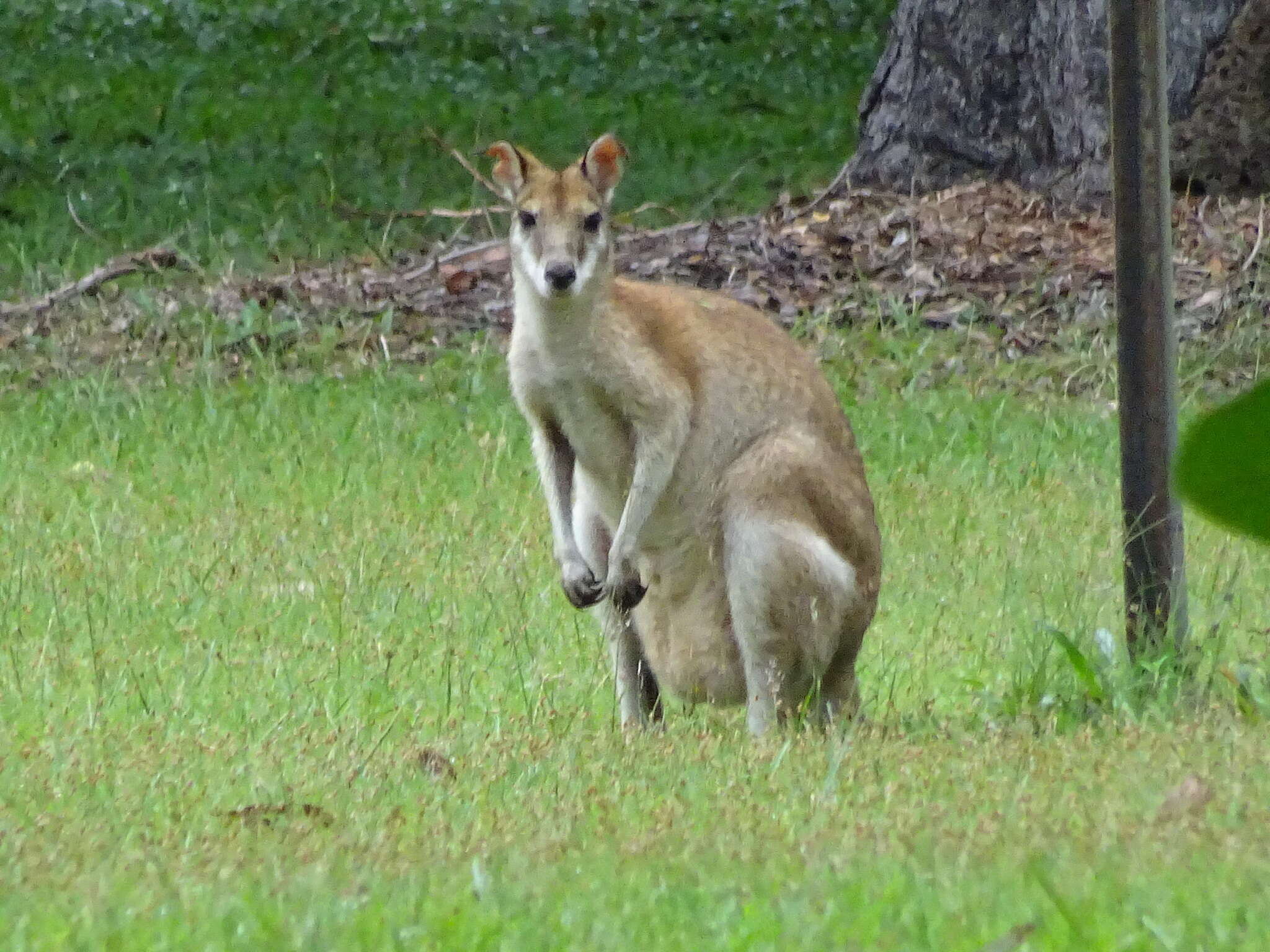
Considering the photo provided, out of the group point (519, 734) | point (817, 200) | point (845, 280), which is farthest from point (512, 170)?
point (817, 200)

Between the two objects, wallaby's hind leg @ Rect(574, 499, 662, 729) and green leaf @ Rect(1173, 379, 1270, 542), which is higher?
green leaf @ Rect(1173, 379, 1270, 542)

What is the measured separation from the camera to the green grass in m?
12.2

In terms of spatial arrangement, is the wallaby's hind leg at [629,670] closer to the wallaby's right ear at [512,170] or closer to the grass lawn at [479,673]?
the grass lawn at [479,673]

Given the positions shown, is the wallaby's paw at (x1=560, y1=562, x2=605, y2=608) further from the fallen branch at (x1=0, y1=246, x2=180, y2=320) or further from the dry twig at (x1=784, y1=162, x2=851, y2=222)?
the dry twig at (x1=784, y1=162, x2=851, y2=222)

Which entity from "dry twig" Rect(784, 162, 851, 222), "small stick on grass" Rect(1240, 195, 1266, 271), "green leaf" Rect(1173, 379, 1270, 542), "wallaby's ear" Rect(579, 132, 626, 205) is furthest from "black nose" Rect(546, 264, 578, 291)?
"dry twig" Rect(784, 162, 851, 222)

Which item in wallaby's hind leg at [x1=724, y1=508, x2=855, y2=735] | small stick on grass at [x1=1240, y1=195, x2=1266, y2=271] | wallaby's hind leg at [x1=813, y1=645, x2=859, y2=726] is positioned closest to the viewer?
wallaby's hind leg at [x1=724, y1=508, x2=855, y2=735]

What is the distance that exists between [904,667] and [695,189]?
24.8ft

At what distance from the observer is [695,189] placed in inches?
501

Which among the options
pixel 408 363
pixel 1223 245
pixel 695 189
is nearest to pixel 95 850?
pixel 408 363

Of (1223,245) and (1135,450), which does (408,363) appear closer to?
(1223,245)

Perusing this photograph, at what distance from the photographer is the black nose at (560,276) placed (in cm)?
494

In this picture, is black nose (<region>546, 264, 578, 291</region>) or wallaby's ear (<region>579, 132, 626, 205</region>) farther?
wallaby's ear (<region>579, 132, 626, 205</region>)

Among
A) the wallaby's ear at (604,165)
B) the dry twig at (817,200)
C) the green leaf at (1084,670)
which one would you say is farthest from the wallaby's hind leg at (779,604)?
the dry twig at (817,200)

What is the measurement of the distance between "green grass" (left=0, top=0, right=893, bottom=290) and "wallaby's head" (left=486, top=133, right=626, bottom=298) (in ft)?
20.5
